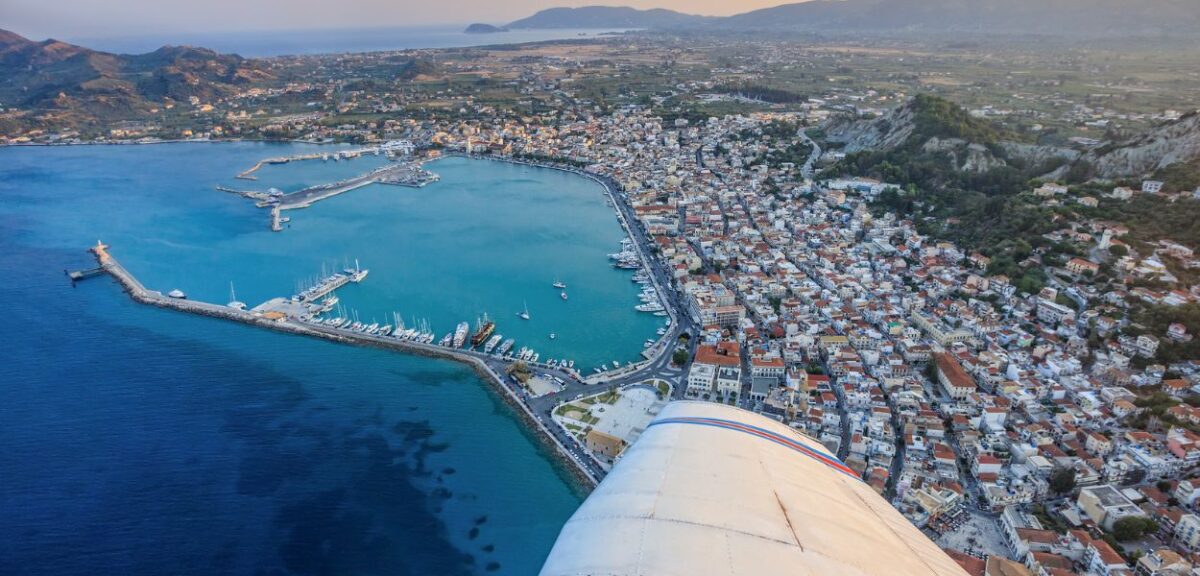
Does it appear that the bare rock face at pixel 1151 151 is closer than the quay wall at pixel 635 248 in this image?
No

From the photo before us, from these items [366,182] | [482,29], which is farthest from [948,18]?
[366,182]

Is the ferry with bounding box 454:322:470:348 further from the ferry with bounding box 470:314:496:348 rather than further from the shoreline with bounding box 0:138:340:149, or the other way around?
the shoreline with bounding box 0:138:340:149

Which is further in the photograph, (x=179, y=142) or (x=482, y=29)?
(x=482, y=29)

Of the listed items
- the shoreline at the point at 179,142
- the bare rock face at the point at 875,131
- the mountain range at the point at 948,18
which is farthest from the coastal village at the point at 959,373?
the mountain range at the point at 948,18

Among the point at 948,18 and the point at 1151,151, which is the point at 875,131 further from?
the point at 948,18

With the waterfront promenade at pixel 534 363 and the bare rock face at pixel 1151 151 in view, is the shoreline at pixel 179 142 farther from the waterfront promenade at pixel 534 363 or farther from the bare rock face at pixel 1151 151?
the bare rock face at pixel 1151 151
